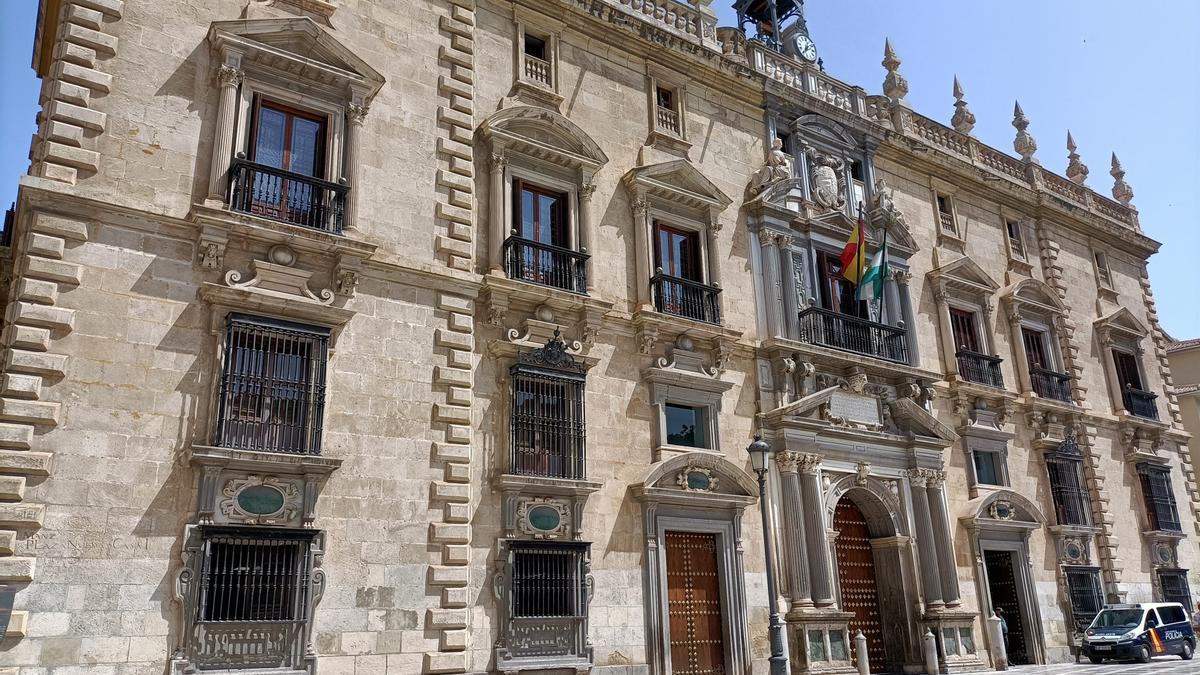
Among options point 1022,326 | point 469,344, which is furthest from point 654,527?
Result: point 1022,326

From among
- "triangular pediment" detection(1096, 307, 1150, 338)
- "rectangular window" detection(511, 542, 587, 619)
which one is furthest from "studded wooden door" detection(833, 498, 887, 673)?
"triangular pediment" detection(1096, 307, 1150, 338)

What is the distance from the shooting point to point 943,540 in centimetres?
A: 1875

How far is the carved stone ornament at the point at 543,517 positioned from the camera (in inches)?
539

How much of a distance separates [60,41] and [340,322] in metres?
5.06

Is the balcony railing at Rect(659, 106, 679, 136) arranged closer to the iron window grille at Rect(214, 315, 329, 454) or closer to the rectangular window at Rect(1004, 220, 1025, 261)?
the iron window grille at Rect(214, 315, 329, 454)

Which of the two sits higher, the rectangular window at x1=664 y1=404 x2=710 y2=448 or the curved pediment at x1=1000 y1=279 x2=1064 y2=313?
the curved pediment at x1=1000 y1=279 x2=1064 y2=313

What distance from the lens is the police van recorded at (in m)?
19.4

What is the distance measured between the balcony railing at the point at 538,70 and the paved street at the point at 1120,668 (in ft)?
47.4

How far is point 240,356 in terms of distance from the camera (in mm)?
11930

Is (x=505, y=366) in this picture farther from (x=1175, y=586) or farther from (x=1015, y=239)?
(x=1175, y=586)

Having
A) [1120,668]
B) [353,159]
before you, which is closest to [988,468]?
[1120,668]

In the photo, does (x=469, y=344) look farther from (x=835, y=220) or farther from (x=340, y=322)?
(x=835, y=220)

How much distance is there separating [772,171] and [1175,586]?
15785 mm

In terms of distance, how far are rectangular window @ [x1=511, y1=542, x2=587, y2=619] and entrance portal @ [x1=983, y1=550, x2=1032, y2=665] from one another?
420 inches
